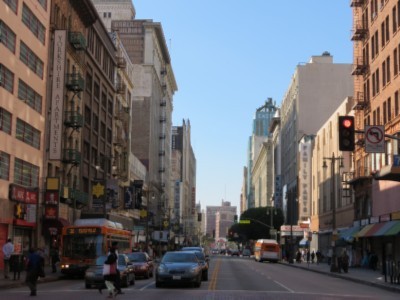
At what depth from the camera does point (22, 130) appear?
151 ft

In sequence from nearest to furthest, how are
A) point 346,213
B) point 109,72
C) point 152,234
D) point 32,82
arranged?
point 32,82 → point 346,213 → point 109,72 → point 152,234

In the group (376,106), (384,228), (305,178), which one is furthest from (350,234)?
(305,178)

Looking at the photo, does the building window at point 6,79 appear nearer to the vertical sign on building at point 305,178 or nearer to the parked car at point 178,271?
the parked car at point 178,271

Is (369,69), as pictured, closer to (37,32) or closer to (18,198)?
(37,32)

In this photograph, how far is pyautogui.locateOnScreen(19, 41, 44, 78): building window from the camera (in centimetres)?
4588

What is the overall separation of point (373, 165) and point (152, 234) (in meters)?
56.6

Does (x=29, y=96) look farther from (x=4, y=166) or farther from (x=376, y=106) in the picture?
(x=376, y=106)

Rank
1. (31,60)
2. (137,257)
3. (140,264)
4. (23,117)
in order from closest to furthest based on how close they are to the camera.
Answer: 1. (140,264)
2. (137,257)
3. (23,117)
4. (31,60)

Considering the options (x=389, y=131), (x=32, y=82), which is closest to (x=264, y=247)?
(x=389, y=131)

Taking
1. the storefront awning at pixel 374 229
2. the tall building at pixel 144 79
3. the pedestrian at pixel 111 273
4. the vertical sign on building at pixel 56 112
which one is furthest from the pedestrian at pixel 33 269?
the tall building at pixel 144 79

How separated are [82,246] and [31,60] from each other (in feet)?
59.9

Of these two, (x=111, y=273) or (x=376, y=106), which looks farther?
(x=376, y=106)

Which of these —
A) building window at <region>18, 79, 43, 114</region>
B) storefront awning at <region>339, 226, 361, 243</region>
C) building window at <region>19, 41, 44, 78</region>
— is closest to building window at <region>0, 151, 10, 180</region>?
building window at <region>18, 79, 43, 114</region>

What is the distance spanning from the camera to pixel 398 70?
50.4m
